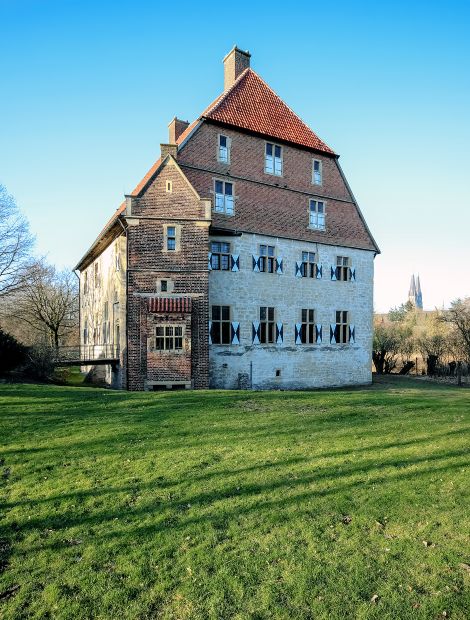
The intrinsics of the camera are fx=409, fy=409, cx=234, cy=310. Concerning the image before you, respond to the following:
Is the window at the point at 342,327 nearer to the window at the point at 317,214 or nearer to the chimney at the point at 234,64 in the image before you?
the window at the point at 317,214

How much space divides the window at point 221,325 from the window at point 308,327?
447 centimetres

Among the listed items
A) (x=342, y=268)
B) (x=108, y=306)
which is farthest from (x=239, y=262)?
(x=108, y=306)

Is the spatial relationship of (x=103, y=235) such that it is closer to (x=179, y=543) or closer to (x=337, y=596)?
(x=179, y=543)

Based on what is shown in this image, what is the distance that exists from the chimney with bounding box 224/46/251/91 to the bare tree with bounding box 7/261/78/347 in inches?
877

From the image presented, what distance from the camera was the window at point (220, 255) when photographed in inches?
774

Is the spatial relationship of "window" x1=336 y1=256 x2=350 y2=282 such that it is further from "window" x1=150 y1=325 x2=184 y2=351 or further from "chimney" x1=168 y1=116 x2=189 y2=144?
"chimney" x1=168 y1=116 x2=189 y2=144

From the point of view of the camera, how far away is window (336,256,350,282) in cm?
2362

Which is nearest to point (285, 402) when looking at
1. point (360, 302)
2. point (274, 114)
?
point (360, 302)

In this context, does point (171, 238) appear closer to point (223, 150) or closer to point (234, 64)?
point (223, 150)

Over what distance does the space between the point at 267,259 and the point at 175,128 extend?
1024cm

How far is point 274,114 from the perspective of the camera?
22.7m

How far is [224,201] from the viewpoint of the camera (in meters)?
19.9

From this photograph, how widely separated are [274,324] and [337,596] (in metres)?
17.1

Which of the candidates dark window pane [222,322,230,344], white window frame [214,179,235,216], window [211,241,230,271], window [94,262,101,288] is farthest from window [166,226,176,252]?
window [94,262,101,288]
